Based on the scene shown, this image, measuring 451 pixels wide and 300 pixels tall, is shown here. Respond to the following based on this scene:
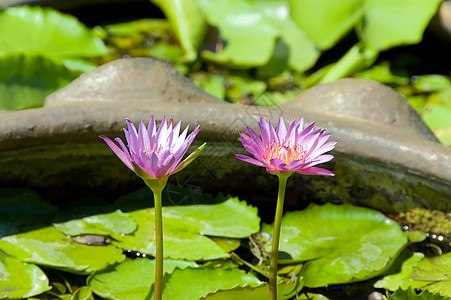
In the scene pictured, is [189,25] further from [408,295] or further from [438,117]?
[408,295]

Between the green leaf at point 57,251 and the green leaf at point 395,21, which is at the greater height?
the green leaf at point 395,21

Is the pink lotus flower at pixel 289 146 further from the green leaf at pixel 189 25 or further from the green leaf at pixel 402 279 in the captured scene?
the green leaf at pixel 189 25

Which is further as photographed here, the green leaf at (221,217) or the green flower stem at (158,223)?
the green leaf at (221,217)

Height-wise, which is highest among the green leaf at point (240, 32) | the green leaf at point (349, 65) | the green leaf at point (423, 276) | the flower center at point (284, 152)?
the flower center at point (284, 152)

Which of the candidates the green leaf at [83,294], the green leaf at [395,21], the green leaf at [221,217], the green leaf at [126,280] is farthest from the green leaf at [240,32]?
the green leaf at [83,294]

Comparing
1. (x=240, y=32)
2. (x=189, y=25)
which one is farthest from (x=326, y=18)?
(x=189, y=25)

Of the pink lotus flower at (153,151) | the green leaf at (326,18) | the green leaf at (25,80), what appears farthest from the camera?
the green leaf at (326,18)
